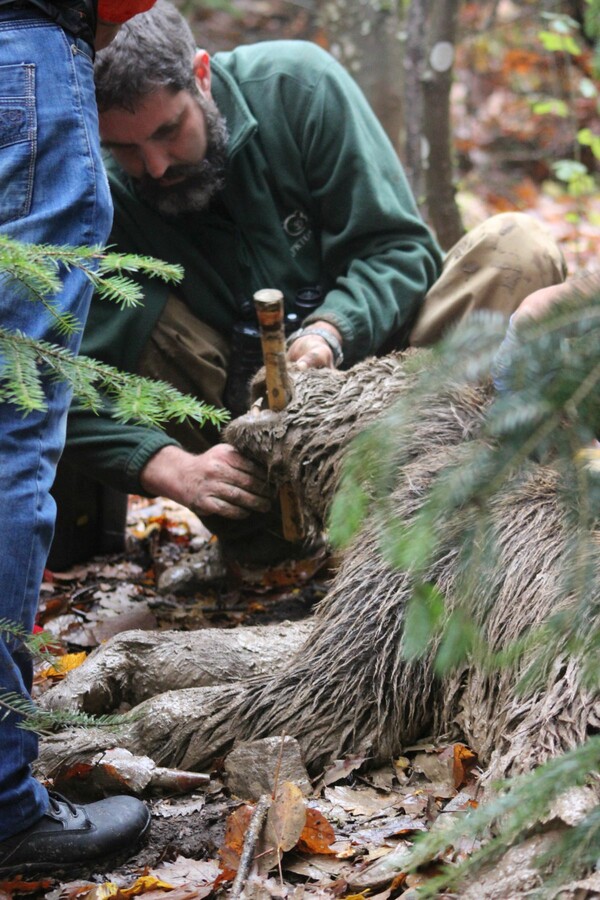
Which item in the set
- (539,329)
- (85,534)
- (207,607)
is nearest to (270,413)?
(207,607)

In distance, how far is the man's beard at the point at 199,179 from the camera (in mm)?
4160

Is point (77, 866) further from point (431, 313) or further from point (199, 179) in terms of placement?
point (431, 313)

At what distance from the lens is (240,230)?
4.46 metres

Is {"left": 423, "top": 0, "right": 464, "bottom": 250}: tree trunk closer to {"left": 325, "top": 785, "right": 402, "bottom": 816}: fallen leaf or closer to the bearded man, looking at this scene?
the bearded man

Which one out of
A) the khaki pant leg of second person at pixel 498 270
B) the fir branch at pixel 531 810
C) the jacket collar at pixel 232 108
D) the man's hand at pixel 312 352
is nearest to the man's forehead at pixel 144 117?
the jacket collar at pixel 232 108

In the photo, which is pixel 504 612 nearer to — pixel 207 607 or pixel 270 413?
Answer: pixel 270 413

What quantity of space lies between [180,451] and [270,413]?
666mm

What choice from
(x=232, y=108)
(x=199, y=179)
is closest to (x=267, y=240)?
(x=199, y=179)

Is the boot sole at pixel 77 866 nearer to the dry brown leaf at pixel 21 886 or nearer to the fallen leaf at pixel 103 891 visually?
the dry brown leaf at pixel 21 886

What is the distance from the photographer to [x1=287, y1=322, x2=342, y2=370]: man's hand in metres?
3.77

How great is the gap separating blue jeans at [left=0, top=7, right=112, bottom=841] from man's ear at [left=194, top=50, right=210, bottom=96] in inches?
70.8

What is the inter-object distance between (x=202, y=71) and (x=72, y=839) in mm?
3208

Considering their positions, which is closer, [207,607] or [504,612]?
[504,612]

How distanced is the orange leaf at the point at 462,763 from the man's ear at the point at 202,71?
2.96 meters
